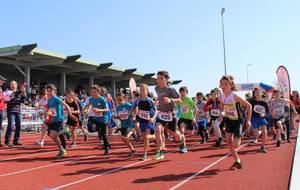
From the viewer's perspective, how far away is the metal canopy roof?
1107 inches

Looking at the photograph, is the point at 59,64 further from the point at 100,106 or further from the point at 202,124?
the point at 100,106

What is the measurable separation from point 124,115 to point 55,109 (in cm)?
179

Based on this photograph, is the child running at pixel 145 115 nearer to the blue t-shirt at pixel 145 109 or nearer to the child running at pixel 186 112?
the blue t-shirt at pixel 145 109

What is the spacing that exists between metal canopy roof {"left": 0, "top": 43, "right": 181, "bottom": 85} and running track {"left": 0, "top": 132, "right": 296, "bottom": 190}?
59.8 ft

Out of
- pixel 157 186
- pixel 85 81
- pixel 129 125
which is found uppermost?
pixel 85 81

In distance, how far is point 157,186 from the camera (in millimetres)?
6656

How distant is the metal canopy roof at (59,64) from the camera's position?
2811cm

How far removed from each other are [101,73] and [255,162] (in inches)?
1320

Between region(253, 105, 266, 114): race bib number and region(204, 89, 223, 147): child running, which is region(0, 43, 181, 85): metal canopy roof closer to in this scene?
region(204, 89, 223, 147): child running

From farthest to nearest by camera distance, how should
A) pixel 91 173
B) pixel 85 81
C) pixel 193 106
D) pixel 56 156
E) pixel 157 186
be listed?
1. pixel 85 81
2. pixel 193 106
3. pixel 56 156
4. pixel 91 173
5. pixel 157 186

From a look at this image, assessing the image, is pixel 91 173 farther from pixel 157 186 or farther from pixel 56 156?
pixel 56 156

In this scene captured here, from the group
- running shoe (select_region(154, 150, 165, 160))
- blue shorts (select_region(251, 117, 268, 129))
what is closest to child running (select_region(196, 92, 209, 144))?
blue shorts (select_region(251, 117, 268, 129))

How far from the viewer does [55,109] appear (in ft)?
34.3

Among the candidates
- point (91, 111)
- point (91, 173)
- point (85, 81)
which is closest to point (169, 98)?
point (91, 111)
